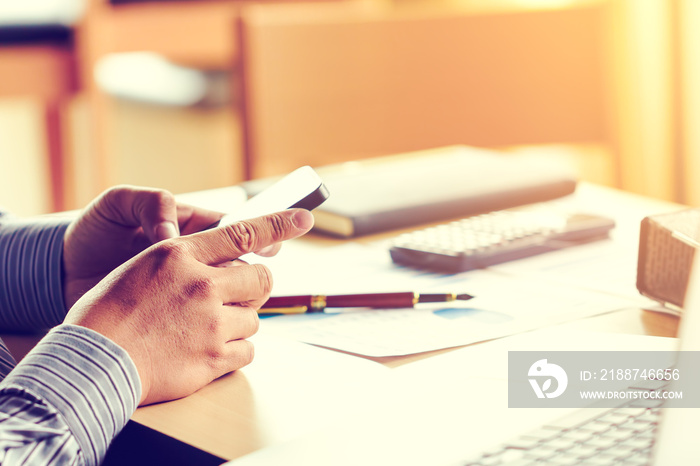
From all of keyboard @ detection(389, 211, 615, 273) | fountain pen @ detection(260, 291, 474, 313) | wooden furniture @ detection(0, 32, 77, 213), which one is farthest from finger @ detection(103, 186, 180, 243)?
wooden furniture @ detection(0, 32, 77, 213)

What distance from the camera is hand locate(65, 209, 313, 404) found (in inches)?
21.5

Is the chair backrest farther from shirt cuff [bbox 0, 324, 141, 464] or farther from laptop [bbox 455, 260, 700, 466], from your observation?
laptop [bbox 455, 260, 700, 466]

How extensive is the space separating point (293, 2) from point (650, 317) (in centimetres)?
239

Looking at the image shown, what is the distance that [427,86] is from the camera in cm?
172

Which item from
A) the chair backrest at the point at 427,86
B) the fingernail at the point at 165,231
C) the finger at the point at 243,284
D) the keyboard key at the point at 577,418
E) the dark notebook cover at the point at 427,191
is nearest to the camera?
the keyboard key at the point at 577,418

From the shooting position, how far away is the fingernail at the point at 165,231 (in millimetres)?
715

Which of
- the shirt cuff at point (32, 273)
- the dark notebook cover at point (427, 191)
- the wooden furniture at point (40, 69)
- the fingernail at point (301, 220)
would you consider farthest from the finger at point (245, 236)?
the wooden furniture at point (40, 69)

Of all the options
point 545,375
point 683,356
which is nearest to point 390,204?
point 545,375

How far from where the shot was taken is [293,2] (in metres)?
2.89

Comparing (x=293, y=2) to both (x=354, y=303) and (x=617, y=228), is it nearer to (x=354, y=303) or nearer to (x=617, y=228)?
(x=617, y=228)

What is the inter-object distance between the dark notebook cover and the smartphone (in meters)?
0.28

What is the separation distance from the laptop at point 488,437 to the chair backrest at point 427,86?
1.17 m

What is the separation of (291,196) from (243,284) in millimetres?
96

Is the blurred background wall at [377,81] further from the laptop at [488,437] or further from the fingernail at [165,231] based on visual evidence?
the laptop at [488,437]
